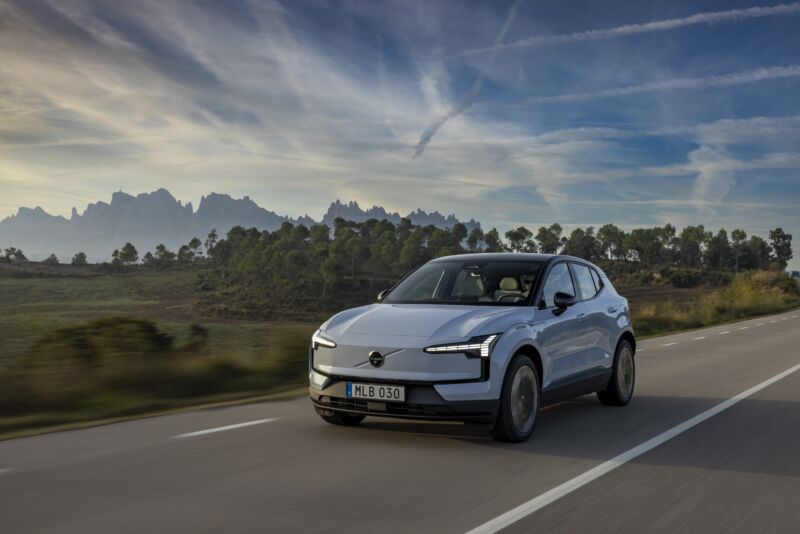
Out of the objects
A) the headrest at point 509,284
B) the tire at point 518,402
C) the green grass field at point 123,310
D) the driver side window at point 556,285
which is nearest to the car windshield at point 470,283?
the headrest at point 509,284

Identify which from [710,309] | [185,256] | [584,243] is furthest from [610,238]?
[710,309]

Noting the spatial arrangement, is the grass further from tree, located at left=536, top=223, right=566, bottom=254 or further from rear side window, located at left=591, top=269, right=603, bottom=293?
tree, located at left=536, top=223, right=566, bottom=254

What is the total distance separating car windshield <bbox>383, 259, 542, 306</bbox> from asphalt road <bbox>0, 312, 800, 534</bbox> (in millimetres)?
1157

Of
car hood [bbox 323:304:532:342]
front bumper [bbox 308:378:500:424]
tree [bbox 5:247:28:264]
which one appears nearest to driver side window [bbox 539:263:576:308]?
car hood [bbox 323:304:532:342]

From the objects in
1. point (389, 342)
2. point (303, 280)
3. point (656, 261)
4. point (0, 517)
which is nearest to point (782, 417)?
point (389, 342)

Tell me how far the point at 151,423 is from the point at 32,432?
1011 mm

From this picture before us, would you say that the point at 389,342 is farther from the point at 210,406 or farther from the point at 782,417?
the point at 782,417

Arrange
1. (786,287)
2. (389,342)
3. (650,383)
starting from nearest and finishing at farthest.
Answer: (389,342), (650,383), (786,287)

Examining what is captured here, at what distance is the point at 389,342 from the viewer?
6398mm

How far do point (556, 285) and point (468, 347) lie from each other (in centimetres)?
190

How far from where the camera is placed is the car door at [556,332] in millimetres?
7164

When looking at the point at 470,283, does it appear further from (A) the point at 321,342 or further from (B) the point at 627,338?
(B) the point at 627,338

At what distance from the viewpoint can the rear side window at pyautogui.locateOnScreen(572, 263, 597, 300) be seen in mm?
8516

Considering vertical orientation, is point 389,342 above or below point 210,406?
above
